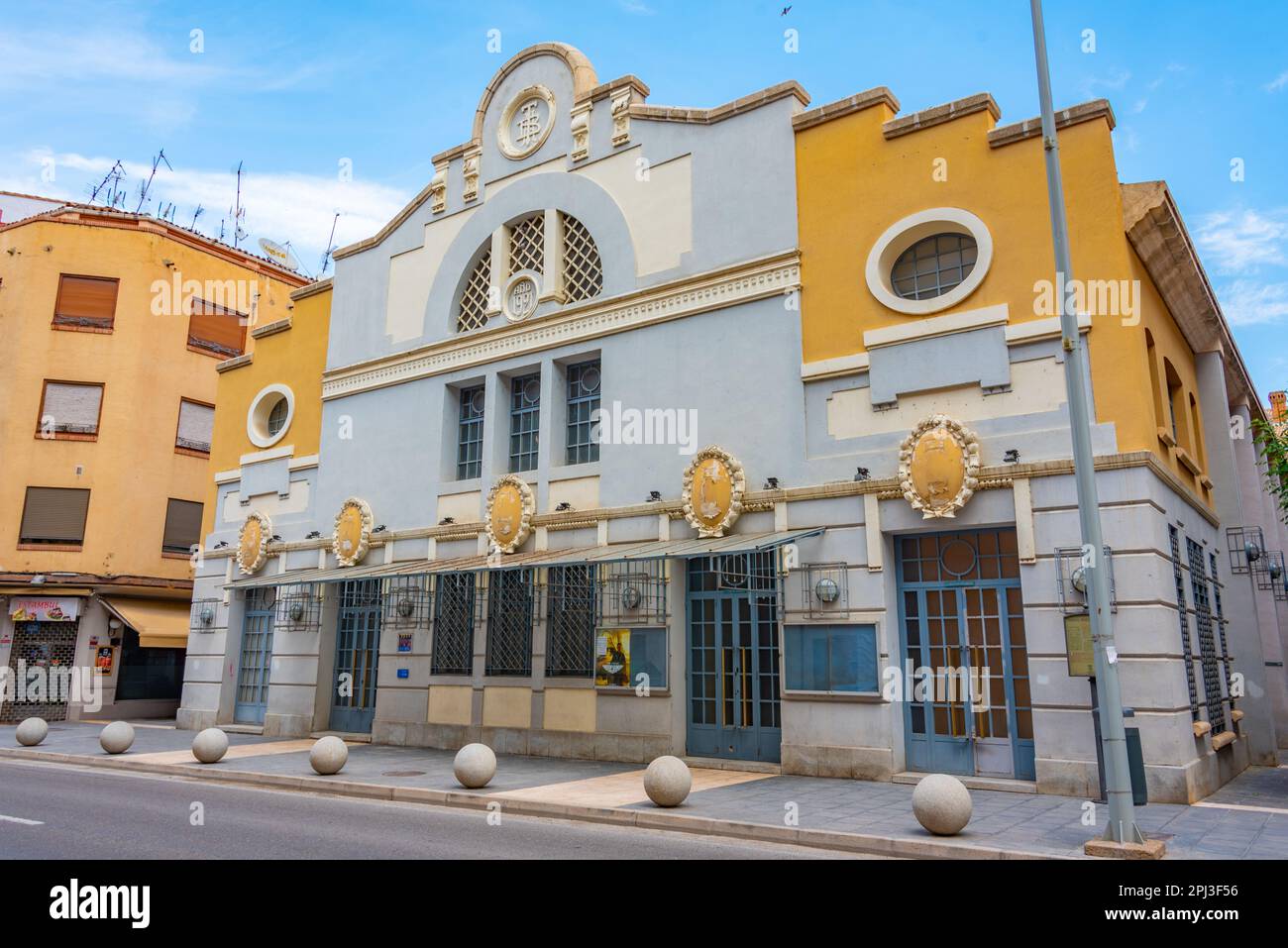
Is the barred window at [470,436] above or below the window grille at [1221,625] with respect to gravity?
above

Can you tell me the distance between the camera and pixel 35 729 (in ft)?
62.3

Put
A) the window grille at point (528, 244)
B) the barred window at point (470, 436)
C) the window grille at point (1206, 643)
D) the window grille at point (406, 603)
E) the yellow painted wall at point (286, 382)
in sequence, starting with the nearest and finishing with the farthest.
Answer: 1. the window grille at point (1206, 643)
2. the window grille at point (406, 603)
3. the window grille at point (528, 244)
4. the barred window at point (470, 436)
5. the yellow painted wall at point (286, 382)

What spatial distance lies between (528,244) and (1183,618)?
46.9ft

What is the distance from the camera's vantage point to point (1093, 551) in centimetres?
862

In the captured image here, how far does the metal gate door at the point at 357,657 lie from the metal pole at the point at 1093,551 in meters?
15.7

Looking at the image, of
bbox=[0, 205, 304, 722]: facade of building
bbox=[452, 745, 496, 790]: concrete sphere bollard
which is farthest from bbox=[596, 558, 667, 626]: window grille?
bbox=[0, 205, 304, 722]: facade of building

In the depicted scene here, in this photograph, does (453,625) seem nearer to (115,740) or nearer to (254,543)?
(115,740)

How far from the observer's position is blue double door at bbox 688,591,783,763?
15.2m

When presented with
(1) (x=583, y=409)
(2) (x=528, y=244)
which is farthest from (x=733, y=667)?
(2) (x=528, y=244)

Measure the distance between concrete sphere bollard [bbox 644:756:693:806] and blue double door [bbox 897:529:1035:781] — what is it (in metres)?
4.40

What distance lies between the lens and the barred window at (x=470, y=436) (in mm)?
20203

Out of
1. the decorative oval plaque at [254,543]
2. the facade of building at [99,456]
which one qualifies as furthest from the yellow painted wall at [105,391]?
the decorative oval plaque at [254,543]

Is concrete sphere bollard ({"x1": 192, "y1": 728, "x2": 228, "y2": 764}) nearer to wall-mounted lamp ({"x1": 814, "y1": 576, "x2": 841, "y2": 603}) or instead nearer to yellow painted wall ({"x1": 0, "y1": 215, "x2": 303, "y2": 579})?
wall-mounted lamp ({"x1": 814, "y1": 576, "x2": 841, "y2": 603})

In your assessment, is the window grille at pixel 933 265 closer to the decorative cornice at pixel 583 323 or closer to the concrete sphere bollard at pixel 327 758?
the decorative cornice at pixel 583 323
